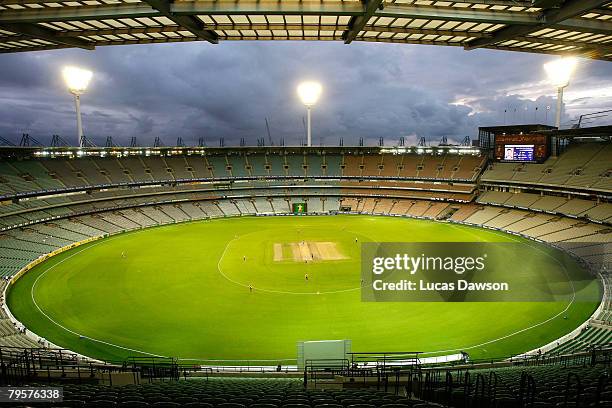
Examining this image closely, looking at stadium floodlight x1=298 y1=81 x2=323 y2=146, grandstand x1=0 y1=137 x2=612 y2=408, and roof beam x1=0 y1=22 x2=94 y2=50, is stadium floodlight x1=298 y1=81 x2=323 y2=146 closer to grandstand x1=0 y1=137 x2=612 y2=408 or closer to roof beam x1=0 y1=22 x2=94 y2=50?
grandstand x1=0 y1=137 x2=612 y2=408

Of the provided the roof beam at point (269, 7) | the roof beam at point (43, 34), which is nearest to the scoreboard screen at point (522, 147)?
the roof beam at point (269, 7)

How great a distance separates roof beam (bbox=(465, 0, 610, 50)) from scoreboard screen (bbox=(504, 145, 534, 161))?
56.4m

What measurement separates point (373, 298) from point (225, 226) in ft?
118

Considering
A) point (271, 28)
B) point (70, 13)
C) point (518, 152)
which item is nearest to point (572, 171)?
point (518, 152)

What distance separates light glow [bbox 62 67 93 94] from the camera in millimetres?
52344

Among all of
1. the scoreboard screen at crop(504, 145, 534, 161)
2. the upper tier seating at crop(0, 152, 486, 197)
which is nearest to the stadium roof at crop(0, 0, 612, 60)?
the upper tier seating at crop(0, 152, 486, 197)

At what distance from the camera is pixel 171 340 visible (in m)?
23.1

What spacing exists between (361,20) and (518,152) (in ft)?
202

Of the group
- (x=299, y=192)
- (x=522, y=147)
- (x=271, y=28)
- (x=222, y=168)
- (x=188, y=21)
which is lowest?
(x=188, y=21)

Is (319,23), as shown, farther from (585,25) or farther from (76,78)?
(76,78)

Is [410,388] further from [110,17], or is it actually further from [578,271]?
[578,271]

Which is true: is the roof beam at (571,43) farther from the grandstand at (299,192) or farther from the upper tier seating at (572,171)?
the upper tier seating at (572,171)

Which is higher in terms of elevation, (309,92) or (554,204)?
(309,92)

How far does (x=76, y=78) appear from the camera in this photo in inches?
2083
